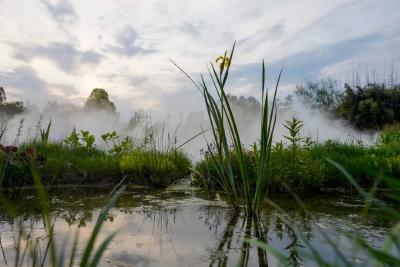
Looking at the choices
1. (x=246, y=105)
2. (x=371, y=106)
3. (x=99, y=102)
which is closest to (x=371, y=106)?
(x=371, y=106)

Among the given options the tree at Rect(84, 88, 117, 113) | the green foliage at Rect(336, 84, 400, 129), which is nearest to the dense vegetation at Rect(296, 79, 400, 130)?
the green foliage at Rect(336, 84, 400, 129)

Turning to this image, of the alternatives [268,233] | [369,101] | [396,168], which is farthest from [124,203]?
[369,101]

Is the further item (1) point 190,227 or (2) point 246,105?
(2) point 246,105

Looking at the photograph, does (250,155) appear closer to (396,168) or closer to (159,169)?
(159,169)

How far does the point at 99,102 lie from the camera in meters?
23.3

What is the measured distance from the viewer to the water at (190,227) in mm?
2059

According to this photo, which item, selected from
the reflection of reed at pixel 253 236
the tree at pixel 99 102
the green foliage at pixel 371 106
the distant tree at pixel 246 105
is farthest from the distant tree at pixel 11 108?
the reflection of reed at pixel 253 236

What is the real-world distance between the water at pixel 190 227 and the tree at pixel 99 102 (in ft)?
63.4

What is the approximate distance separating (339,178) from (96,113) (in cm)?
1935

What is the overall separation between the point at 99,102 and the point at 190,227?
845 inches

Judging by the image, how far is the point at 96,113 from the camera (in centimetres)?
2266

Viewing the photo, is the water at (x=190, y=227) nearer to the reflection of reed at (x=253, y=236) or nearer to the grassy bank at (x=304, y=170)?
the reflection of reed at (x=253, y=236)

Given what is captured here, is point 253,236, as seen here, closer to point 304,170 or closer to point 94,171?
point 304,170

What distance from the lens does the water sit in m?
2.06
